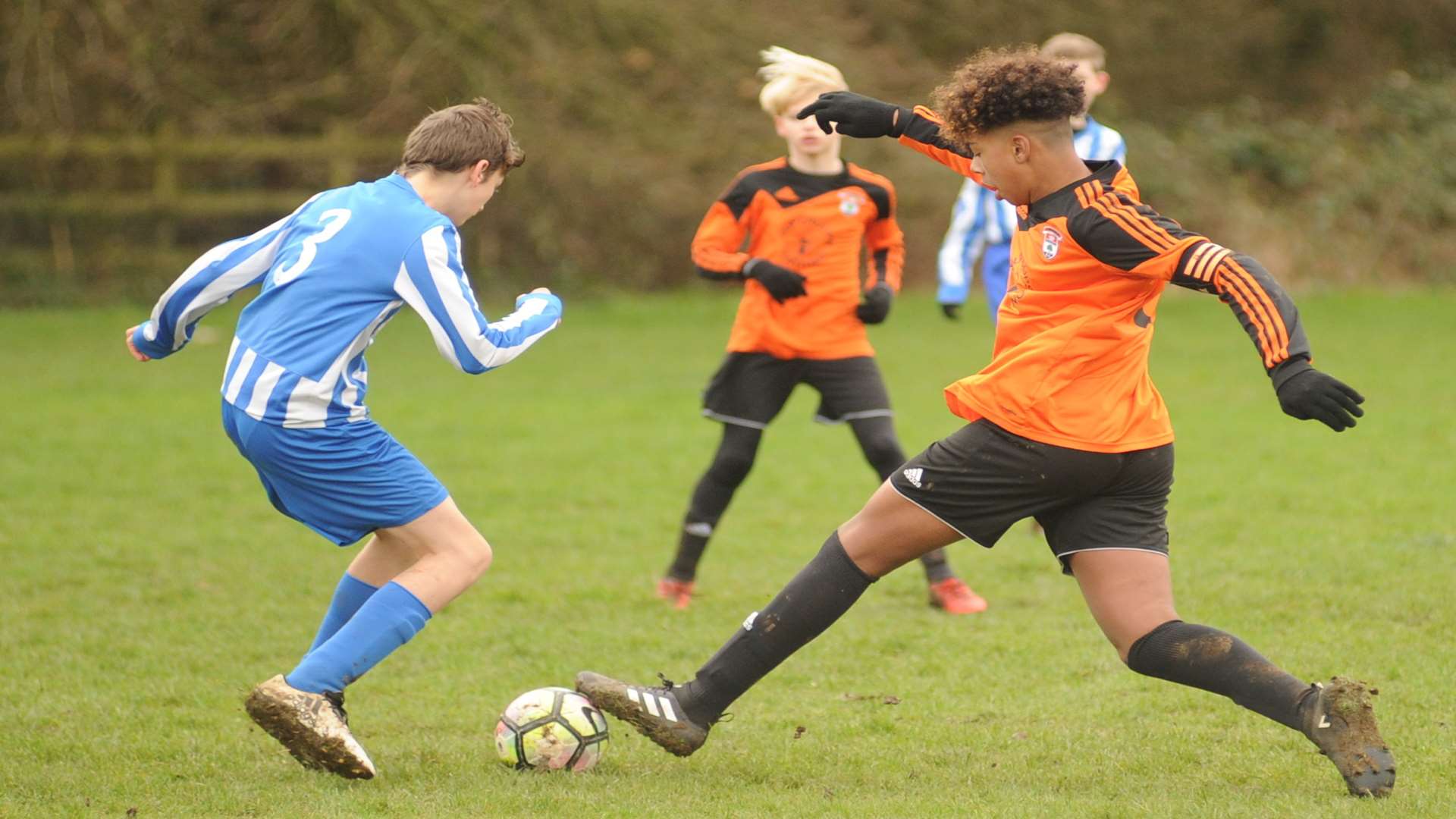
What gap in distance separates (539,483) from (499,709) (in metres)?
3.97

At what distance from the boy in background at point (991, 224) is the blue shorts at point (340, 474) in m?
3.49

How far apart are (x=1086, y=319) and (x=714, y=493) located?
110 inches

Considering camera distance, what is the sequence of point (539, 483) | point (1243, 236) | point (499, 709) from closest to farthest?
point (499, 709), point (539, 483), point (1243, 236)

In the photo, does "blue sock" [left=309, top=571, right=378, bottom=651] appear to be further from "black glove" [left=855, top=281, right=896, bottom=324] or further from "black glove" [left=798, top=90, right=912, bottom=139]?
"black glove" [left=855, top=281, right=896, bottom=324]

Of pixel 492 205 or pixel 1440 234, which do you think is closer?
pixel 492 205

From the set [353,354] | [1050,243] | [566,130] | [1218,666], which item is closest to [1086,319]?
[1050,243]

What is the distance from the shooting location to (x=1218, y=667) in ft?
12.1

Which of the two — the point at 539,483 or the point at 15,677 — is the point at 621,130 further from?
the point at 15,677

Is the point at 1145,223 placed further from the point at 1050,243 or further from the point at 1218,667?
the point at 1218,667

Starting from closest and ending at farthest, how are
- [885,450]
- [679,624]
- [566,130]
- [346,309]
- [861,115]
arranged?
[346,309]
[861,115]
[679,624]
[885,450]
[566,130]

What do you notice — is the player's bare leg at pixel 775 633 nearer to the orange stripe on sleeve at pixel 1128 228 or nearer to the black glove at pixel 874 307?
the orange stripe on sleeve at pixel 1128 228

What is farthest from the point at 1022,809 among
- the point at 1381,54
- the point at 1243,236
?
the point at 1381,54

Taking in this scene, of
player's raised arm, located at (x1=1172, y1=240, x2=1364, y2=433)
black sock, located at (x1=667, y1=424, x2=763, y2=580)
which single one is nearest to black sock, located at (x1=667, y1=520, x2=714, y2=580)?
black sock, located at (x1=667, y1=424, x2=763, y2=580)

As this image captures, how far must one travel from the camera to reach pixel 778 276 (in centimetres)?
585
